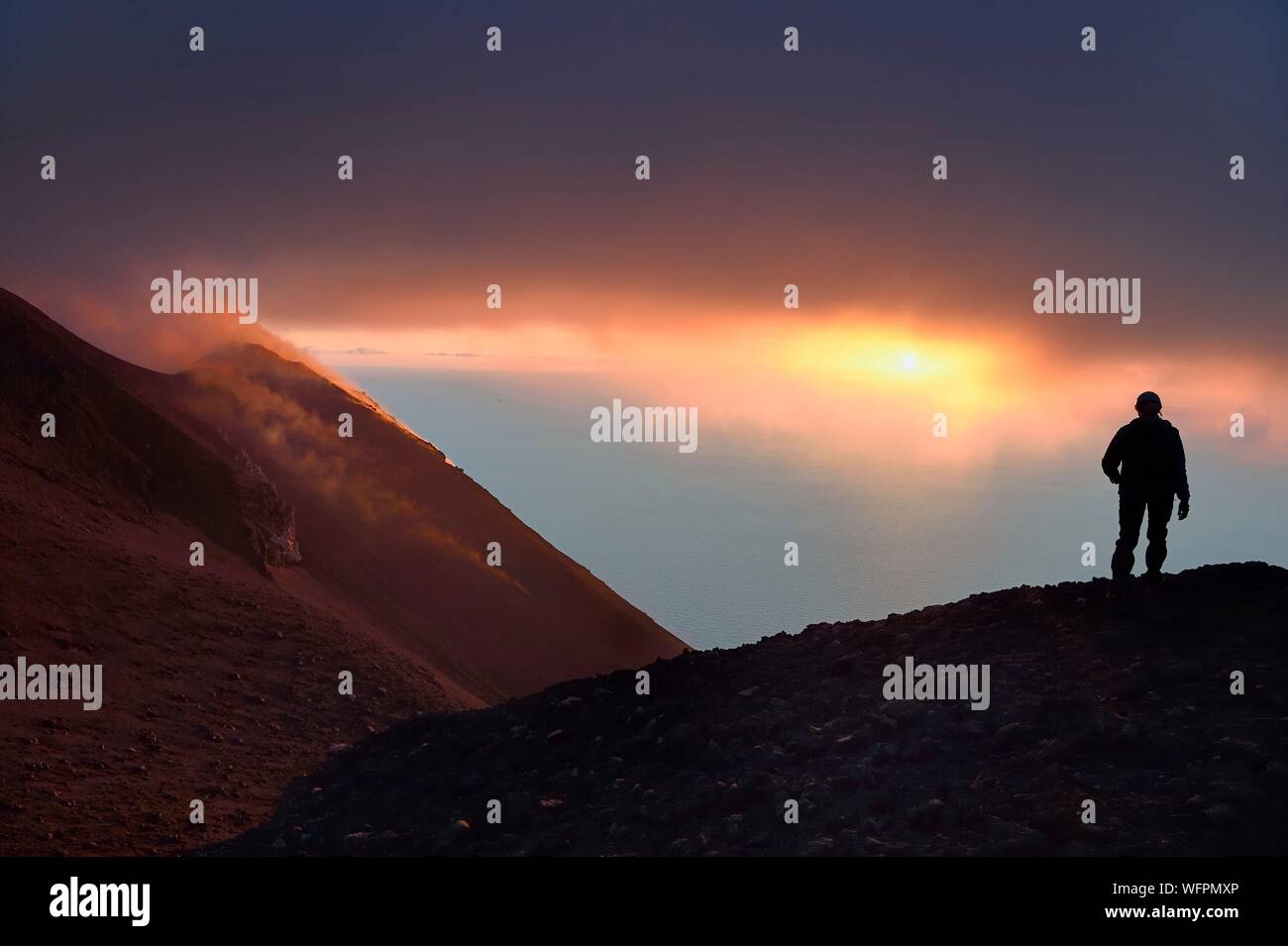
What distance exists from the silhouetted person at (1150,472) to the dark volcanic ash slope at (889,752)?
819mm

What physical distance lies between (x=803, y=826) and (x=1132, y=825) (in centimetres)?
312

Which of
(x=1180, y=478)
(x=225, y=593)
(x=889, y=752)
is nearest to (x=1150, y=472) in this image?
(x=1180, y=478)

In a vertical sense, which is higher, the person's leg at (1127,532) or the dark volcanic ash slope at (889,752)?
the person's leg at (1127,532)

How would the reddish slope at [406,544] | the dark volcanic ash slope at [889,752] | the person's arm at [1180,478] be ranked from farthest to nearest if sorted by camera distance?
the reddish slope at [406,544], the person's arm at [1180,478], the dark volcanic ash slope at [889,752]

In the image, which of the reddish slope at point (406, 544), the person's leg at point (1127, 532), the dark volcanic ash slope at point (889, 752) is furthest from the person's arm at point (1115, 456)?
the reddish slope at point (406, 544)

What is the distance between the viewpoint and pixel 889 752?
11.5 m

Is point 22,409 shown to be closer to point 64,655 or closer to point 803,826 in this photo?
point 64,655

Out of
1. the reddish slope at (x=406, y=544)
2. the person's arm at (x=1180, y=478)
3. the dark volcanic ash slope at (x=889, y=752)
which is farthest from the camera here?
the reddish slope at (x=406, y=544)

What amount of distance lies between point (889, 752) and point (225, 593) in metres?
20.7

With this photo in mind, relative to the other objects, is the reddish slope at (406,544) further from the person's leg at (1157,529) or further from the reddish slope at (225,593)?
the person's leg at (1157,529)

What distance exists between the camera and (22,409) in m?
34.1

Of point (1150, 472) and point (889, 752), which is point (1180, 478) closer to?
point (1150, 472)

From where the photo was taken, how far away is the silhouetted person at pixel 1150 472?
13531mm
